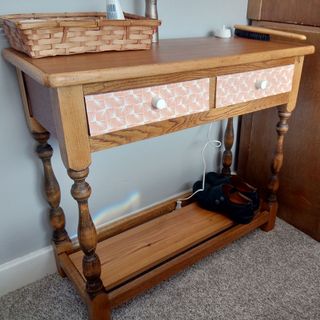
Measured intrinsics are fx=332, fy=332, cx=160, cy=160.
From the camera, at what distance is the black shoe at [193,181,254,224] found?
1289 mm

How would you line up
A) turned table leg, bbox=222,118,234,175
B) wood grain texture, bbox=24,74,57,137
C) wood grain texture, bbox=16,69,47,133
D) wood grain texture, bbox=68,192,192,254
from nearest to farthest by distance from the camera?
wood grain texture, bbox=24,74,57,137, wood grain texture, bbox=16,69,47,133, wood grain texture, bbox=68,192,192,254, turned table leg, bbox=222,118,234,175

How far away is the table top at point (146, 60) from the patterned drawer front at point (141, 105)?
0.15 feet

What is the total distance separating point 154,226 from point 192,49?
26.9 inches

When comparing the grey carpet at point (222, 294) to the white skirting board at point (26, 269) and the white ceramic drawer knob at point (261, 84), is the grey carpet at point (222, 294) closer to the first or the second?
the white skirting board at point (26, 269)

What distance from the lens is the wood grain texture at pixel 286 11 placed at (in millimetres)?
1167

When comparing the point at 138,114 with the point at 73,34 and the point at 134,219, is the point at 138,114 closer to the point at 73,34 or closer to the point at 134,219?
the point at 73,34

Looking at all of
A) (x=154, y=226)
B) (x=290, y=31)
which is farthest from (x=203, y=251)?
(x=290, y=31)

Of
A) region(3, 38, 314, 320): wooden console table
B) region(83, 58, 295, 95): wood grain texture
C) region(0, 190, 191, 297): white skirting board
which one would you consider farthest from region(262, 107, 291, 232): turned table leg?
region(0, 190, 191, 297): white skirting board

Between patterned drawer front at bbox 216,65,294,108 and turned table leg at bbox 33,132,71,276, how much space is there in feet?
1.74

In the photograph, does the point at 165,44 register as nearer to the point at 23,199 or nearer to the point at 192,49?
the point at 192,49

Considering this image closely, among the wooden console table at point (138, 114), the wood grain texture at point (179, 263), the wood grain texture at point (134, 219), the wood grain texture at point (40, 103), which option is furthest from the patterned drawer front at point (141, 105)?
the wood grain texture at point (134, 219)

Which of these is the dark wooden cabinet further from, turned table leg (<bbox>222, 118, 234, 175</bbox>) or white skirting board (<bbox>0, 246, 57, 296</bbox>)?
white skirting board (<bbox>0, 246, 57, 296</bbox>)

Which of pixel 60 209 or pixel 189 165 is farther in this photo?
pixel 189 165

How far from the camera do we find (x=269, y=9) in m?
1.30
